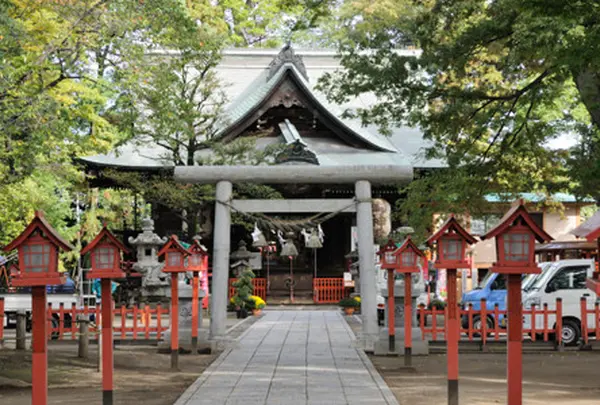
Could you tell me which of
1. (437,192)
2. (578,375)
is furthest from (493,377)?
(437,192)

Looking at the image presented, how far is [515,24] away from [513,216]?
6650 millimetres

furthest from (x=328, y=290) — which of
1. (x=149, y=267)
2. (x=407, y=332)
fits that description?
(x=407, y=332)

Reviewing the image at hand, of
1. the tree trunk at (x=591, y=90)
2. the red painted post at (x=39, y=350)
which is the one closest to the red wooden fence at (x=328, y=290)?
the tree trunk at (x=591, y=90)

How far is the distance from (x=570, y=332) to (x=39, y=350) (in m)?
13.4

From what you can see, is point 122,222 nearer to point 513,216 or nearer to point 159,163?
point 159,163

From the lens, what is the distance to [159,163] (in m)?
28.8

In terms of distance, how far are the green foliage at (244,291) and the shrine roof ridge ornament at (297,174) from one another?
35.2ft

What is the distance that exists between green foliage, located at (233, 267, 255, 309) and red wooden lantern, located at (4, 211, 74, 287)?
19072mm

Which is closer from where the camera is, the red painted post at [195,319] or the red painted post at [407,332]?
the red painted post at [407,332]

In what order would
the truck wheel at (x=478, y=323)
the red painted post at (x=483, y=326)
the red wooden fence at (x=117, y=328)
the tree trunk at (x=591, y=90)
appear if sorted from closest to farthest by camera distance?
1. the tree trunk at (x=591, y=90)
2. the red painted post at (x=483, y=326)
3. the red wooden fence at (x=117, y=328)
4. the truck wheel at (x=478, y=323)

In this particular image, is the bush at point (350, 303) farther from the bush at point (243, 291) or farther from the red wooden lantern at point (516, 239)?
the red wooden lantern at point (516, 239)

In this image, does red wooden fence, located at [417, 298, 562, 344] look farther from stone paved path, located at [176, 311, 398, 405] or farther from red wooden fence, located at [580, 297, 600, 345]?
stone paved path, located at [176, 311, 398, 405]

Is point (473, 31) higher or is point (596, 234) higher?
point (473, 31)

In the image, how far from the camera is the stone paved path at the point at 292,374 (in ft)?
34.7
